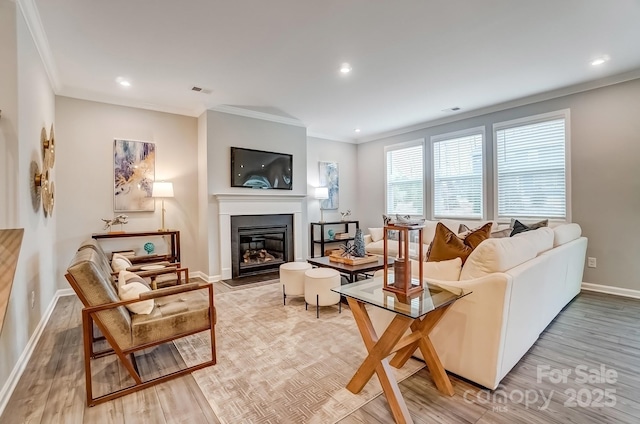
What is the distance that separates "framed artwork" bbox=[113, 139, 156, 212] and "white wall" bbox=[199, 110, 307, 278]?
0.82m

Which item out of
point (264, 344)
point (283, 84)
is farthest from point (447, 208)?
point (264, 344)

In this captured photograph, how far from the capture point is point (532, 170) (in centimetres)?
448

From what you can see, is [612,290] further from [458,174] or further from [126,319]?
[126,319]

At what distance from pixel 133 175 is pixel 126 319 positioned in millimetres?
3188

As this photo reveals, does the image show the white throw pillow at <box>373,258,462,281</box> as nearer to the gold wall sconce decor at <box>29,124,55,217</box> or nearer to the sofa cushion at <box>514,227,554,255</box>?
the sofa cushion at <box>514,227,554,255</box>

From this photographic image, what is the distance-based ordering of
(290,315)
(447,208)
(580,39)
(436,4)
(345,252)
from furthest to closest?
(447,208) → (345,252) → (290,315) → (580,39) → (436,4)

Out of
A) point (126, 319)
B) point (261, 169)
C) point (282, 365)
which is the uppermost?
point (261, 169)

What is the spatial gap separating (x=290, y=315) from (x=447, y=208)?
12.3 ft

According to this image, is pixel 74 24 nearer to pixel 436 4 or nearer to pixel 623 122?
pixel 436 4

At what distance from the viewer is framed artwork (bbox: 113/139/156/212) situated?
439cm

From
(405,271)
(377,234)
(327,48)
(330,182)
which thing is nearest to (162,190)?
(327,48)

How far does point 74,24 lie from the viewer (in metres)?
2.65

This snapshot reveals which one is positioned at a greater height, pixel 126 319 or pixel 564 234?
pixel 564 234

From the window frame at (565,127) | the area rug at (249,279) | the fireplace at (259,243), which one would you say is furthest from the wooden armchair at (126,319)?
the window frame at (565,127)
